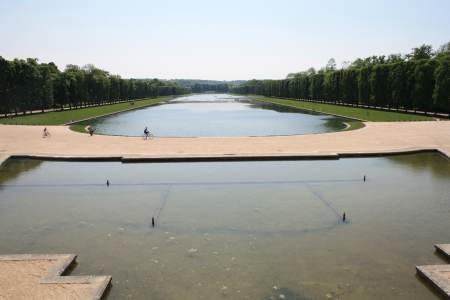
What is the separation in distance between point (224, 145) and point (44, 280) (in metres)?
19.0

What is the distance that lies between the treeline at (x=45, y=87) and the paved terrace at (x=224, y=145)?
26638 mm

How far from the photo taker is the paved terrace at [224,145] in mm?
23438

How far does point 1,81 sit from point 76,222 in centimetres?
5255

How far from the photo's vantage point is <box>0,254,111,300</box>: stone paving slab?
8.43 m

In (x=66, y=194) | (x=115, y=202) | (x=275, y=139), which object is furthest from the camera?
(x=275, y=139)

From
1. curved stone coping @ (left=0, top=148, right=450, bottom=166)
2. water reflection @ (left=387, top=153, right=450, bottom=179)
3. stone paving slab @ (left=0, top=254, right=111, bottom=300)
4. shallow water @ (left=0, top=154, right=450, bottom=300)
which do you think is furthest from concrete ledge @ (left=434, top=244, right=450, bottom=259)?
curved stone coping @ (left=0, top=148, right=450, bottom=166)

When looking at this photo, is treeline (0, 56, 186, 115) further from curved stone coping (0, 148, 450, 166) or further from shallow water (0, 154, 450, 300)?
shallow water (0, 154, 450, 300)

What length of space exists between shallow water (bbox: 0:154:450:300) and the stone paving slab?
1.64ft

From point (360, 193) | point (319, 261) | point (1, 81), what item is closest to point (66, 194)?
point (319, 261)

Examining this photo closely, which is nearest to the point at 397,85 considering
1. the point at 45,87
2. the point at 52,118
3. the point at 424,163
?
the point at 424,163

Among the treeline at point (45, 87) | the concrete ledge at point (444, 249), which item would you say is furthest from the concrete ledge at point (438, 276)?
the treeline at point (45, 87)

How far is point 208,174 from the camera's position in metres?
19.6

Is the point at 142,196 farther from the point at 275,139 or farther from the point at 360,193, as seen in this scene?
the point at 275,139

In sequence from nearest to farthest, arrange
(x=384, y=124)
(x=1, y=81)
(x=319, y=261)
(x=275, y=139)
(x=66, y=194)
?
(x=319, y=261), (x=66, y=194), (x=275, y=139), (x=384, y=124), (x=1, y=81)
